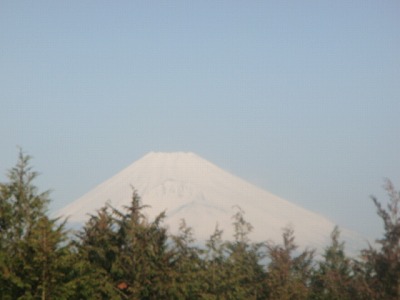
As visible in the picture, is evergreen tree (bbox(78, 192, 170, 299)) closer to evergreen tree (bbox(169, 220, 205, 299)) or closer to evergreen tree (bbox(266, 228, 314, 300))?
evergreen tree (bbox(169, 220, 205, 299))

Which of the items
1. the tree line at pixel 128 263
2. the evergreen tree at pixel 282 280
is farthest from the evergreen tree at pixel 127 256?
the evergreen tree at pixel 282 280

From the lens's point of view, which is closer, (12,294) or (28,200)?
(12,294)

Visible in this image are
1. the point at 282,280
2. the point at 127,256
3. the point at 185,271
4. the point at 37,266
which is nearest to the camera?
the point at 37,266

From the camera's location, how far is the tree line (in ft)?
65.4

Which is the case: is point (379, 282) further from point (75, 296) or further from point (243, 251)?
point (243, 251)

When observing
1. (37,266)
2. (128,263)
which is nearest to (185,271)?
(128,263)

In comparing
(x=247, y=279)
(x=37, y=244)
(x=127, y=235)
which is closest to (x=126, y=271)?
(x=127, y=235)

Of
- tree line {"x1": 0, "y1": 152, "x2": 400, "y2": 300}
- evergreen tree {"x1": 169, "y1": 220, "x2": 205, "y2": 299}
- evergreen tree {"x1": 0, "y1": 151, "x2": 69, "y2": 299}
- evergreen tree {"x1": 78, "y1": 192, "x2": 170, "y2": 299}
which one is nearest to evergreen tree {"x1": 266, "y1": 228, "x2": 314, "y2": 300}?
tree line {"x1": 0, "y1": 152, "x2": 400, "y2": 300}

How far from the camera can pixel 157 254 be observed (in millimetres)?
27078

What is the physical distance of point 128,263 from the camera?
83.8ft

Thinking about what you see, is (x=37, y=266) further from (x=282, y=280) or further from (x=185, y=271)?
(x=282, y=280)

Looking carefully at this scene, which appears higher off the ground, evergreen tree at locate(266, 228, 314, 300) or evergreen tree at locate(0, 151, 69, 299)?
evergreen tree at locate(266, 228, 314, 300)

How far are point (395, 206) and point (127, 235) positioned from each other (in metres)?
9.73

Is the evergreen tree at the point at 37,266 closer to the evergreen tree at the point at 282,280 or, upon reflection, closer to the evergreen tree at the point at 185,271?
the evergreen tree at the point at 185,271
